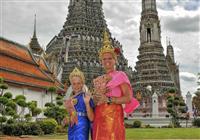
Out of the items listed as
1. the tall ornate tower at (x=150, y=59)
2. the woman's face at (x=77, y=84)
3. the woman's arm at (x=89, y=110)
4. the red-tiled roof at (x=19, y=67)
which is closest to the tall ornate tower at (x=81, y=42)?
the tall ornate tower at (x=150, y=59)

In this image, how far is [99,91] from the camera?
527 cm

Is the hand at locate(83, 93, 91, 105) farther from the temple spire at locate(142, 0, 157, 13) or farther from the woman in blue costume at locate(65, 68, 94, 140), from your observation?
the temple spire at locate(142, 0, 157, 13)

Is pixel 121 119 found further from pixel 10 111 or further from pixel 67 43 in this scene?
pixel 67 43

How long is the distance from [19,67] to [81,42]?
35.0 metres

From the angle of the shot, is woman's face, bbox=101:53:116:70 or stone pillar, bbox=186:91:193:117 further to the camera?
stone pillar, bbox=186:91:193:117

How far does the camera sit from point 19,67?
96.5 feet

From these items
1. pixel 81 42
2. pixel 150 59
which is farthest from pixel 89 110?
pixel 81 42

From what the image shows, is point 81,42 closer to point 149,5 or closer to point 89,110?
point 149,5

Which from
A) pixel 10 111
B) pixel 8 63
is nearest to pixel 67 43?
pixel 8 63

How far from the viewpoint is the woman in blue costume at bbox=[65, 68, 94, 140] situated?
5220 millimetres

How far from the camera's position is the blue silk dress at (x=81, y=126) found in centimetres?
520

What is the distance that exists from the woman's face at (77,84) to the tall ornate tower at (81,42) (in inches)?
2059

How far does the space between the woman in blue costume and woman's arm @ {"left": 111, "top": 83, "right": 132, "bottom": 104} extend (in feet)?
1.35

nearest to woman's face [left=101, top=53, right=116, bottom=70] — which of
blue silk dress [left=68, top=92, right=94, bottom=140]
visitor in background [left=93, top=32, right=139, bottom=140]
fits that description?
visitor in background [left=93, top=32, right=139, bottom=140]
